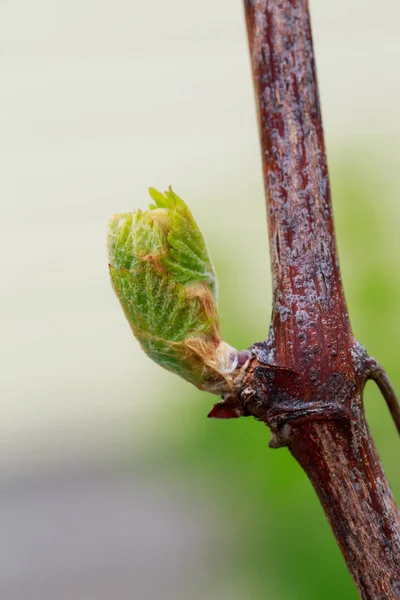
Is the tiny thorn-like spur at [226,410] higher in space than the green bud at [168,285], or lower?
lower

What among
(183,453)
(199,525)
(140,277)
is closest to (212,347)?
(140,277)

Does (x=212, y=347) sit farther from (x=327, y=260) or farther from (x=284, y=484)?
(x=284, y=484)
